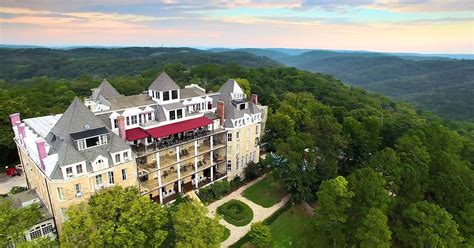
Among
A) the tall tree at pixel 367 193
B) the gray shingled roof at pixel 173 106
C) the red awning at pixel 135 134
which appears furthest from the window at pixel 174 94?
the tall tree at pixel 367 193

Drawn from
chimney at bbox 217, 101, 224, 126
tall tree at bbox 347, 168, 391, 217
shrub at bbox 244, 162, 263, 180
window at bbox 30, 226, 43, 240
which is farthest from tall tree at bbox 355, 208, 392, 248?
window at bbox 30, 226, 43, 240

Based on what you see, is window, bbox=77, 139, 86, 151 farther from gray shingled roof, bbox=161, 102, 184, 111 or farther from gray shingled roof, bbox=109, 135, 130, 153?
gray shingled roof, bbox=161, 102, 184, 111

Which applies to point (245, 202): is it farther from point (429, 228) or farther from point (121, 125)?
point (429, 228)

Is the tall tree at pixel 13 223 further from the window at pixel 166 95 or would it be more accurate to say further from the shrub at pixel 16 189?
the window at pixel 166 95

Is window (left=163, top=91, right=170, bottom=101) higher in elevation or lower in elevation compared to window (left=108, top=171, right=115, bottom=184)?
higher

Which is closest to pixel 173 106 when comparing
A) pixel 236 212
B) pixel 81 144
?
pixel 81 144

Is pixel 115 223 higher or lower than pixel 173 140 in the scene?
lower

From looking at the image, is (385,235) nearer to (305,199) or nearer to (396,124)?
(305,199)
